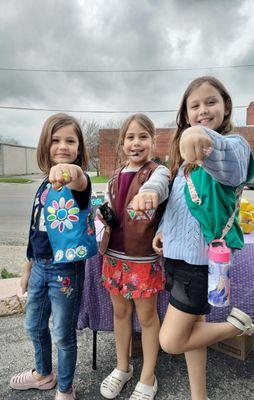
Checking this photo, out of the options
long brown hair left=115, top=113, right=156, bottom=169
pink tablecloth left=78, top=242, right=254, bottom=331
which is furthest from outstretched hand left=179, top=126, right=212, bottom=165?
pink tablecloth left=78, top=242, right=254, bottom=331

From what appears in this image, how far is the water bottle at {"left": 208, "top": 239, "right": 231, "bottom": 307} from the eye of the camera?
1.32 m

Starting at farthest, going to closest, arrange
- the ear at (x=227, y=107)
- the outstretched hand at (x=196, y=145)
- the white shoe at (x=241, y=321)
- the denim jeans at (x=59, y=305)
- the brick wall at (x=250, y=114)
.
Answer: the brick wall at (x=250, y=114), the denim jeans at (x=59, y=305), the white shoe at (x=241, y=321), the ear at (x=227, y=107), the outstretched hand at (x=196, y=145)

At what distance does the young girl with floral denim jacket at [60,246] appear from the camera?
167 centimetres

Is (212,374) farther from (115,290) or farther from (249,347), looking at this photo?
(115,290)

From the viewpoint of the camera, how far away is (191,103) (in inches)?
58.9

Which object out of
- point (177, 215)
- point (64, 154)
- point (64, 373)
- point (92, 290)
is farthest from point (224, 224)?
point (64, 373)

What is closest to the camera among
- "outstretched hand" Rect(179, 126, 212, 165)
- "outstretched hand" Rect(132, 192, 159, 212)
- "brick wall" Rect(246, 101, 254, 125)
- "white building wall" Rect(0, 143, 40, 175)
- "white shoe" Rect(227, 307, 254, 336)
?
"outstretched hand" Rect(179, 126, 212, 165)

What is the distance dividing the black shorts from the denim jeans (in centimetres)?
53

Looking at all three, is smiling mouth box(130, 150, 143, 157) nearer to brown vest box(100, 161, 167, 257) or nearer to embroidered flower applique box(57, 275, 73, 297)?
brown vest box(100, 161, 167, 257)

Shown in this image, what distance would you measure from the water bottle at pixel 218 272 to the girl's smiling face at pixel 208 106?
0.52 m

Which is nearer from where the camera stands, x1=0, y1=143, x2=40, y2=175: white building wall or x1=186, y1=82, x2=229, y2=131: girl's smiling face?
x1=186, y1=82, x2=229, y2=131: girl's smiling face

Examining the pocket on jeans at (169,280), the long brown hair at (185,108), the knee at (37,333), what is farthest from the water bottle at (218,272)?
the knee at (37,333)

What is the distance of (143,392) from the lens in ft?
6.04

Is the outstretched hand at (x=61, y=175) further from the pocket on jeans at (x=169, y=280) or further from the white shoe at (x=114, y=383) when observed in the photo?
the white shoe at (x=114, y=383)
